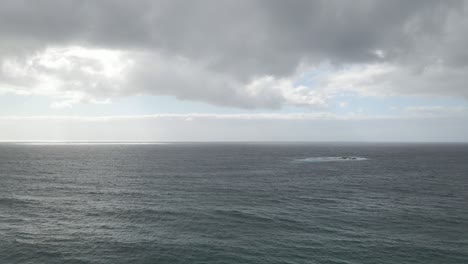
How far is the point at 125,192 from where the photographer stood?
8038cm

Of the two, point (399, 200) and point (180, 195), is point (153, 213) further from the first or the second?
point (399, 200)

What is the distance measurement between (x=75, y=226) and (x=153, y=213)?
45.6 ft

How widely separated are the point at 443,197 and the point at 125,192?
83.6m

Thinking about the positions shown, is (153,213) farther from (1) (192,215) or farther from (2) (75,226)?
(2) (75,226)

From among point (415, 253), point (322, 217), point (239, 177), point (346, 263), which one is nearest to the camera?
point (346, 263)

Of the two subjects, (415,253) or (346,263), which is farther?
(415,253)

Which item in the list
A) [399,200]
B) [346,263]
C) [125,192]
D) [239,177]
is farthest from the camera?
[239,177]

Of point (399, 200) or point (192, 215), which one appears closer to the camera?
point (192, 215)

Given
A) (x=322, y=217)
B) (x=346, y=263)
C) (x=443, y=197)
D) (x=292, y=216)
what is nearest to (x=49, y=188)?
(x=292, y=216)

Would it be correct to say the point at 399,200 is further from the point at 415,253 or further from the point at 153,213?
the point at 153,213

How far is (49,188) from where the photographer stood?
3332 inches

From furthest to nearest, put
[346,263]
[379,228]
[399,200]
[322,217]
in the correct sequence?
[399,200] < [322,217] < [379,228] < [346,263]

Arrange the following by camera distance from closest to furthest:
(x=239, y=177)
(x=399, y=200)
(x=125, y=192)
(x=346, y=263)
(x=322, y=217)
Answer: (x=346, y=263) → (x=322, y=217) → (x=399, y=200) → (x=125, y=192) → (x=239, y=177)

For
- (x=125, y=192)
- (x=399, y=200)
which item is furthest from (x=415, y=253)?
(x=125, y=192)
